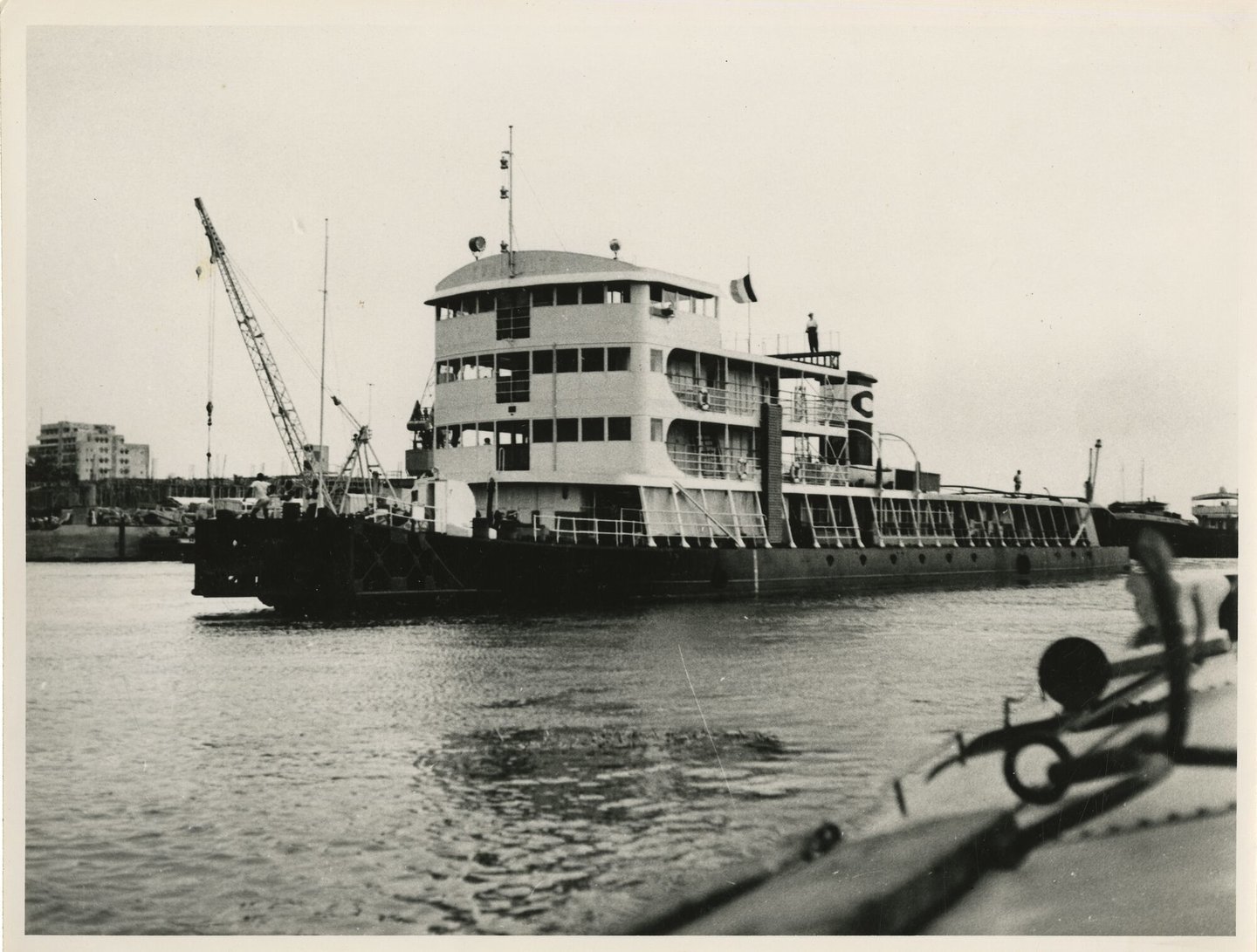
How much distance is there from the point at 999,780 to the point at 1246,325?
489 centimetres

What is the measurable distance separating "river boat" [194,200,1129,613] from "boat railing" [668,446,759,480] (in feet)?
0.21

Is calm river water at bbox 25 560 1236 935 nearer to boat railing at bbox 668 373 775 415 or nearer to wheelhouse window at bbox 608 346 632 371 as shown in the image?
wheelhouse window at bbox 608 346 632 371

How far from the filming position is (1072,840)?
10.1m

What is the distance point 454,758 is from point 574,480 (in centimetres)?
1746

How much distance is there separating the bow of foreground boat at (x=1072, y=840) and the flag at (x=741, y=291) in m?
24.4

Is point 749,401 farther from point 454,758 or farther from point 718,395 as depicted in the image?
point 454,758

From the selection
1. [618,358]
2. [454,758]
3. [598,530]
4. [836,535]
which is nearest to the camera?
[454,758]

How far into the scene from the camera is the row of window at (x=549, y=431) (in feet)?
107

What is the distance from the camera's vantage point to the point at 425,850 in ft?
35.9

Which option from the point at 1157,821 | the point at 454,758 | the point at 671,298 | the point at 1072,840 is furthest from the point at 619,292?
the point at 1072,840

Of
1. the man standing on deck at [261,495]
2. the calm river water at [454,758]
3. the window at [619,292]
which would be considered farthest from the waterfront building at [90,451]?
the window at [619,292]

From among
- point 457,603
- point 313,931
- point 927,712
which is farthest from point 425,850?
point 457,603

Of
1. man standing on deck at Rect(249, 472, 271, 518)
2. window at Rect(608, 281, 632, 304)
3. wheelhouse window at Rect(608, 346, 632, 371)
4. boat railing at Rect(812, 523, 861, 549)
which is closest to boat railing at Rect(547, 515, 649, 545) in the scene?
wheelhouse window at Rect(608, 346, 632, 371)

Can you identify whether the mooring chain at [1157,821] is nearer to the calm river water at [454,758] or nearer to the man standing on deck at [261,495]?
the calm river water at [454,758]
